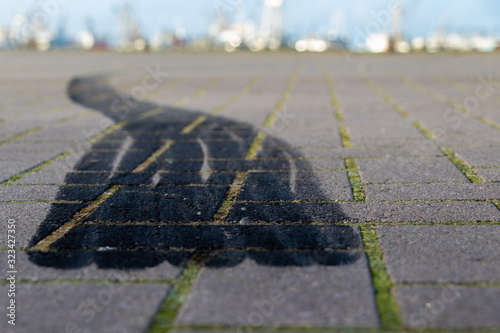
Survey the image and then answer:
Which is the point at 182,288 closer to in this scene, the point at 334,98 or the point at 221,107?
the point at 221,107

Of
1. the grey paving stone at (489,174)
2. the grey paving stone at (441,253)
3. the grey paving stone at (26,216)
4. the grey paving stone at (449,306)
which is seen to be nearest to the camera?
the grey paving stone at (449,306)

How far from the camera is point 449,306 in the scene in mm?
1884

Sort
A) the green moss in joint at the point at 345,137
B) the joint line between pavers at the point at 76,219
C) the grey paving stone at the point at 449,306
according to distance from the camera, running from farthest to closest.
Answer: the green moss in joint at the point at 345,137 → the joint line between pavers at the point at 76,219 → the grey paving stone at the point at 449,306

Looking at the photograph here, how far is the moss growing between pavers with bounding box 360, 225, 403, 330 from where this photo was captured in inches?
70.7

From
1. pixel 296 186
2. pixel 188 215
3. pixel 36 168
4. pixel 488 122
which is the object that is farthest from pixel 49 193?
pixel 488 122

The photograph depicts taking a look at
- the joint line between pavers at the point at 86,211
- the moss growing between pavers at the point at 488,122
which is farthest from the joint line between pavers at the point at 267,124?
the moss growing between pavers at the point at 488,122

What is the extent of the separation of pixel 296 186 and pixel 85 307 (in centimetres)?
187

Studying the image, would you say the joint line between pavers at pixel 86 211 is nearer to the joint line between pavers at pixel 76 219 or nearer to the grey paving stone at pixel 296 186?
the joint line between pavers at pixel 76 219

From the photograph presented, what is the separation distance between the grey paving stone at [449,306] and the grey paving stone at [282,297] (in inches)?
5.2

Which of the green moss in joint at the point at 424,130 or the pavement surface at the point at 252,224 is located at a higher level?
the pavement surface at the point at 252,224

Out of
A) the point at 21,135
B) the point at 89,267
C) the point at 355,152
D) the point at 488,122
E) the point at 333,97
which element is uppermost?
the point at 89,267

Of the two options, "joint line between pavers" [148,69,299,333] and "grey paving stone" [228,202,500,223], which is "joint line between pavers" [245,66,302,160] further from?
"grey paving stone" [228,202,500,223]

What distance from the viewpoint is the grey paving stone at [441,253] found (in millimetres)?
2137

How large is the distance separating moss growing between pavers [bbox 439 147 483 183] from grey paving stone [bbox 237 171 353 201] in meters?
0.86
